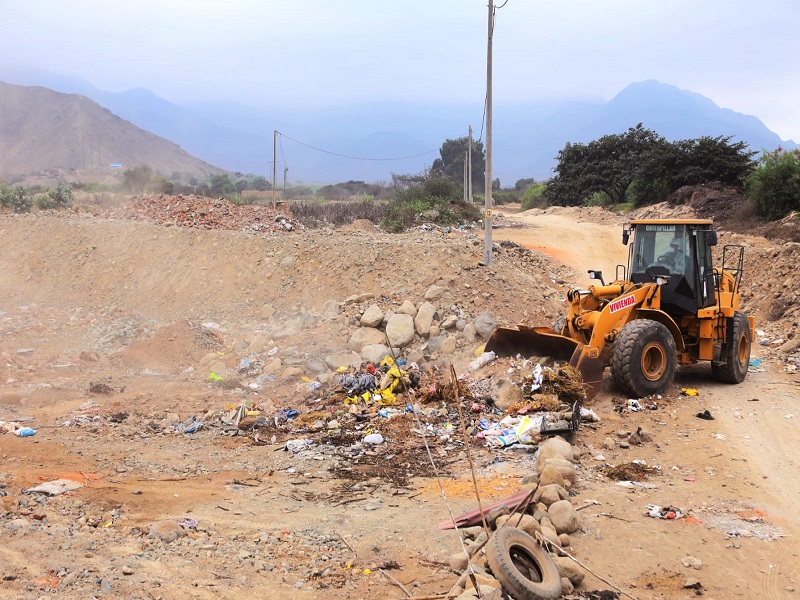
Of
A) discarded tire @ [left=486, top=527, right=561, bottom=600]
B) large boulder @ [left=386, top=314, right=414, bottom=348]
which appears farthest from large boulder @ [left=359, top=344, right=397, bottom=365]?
discarded tire @ [left=486, top=527, right=561, bottom=600]

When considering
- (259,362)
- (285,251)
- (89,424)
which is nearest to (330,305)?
(259,362)

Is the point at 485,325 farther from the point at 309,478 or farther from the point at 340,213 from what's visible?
the point at 340,213

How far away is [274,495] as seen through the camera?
261 inches

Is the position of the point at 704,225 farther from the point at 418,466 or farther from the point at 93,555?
the point at 93,555

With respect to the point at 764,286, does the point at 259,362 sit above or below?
below

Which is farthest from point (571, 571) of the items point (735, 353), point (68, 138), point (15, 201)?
point (68, 138)

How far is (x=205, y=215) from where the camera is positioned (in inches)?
800

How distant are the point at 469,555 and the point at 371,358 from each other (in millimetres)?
6984

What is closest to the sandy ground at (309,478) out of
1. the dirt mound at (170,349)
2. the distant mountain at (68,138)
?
the dirt mound at (170,349)

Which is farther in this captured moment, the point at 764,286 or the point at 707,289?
the point at 764,286

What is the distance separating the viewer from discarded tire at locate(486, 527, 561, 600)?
434 cm

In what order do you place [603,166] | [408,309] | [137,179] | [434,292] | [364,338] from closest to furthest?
[364,338] < [408,309] < [434,292] < [137,179] < [603,166]

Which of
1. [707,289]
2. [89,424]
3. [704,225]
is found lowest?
[89,424]

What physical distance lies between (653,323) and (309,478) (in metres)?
4.76
